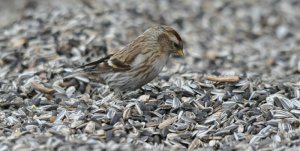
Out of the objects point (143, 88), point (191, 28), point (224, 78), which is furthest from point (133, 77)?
point (191, 28)

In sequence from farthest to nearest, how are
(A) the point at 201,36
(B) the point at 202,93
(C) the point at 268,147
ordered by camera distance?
1. (A) the point at 201,36
2. (B) the point at 202,93
3. (C) the point at 268,147

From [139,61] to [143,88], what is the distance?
354 millimetres

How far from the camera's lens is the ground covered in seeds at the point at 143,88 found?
5812mm

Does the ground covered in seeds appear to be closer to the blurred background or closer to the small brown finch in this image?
the blurred background

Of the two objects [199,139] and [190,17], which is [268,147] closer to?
[199,139]

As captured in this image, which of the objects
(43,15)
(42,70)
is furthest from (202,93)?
(43,15)

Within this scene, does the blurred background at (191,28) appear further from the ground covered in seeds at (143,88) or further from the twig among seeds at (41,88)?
the twig among seeds at (41,88)

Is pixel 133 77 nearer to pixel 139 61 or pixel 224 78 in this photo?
pixel 139 61

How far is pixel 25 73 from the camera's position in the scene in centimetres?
757

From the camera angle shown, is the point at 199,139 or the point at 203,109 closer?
the point at 199,139

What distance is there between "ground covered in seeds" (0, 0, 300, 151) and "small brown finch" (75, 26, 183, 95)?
152 millimetres

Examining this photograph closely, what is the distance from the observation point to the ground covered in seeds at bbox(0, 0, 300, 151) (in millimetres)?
5812

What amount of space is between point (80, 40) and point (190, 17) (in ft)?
9.47

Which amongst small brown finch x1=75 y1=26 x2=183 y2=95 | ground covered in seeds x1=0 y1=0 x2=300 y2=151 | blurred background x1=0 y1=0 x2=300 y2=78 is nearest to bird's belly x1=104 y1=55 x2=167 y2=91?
small brown finch x1=75 y1=26 x2=183 y2=95
